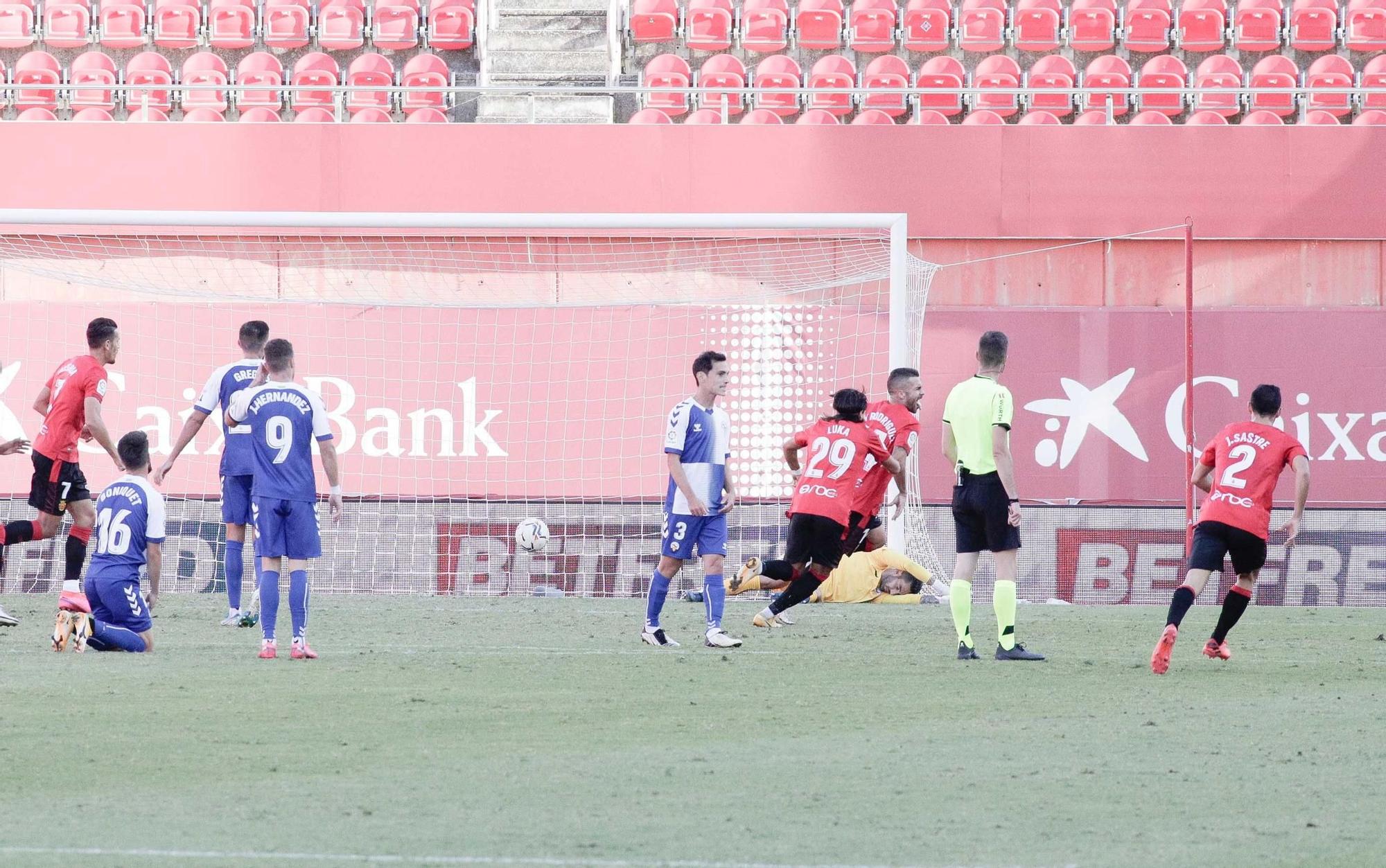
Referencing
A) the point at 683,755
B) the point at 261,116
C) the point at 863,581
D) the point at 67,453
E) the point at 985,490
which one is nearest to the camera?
the point at 683,755

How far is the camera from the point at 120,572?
8672 mm

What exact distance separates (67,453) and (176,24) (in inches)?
418

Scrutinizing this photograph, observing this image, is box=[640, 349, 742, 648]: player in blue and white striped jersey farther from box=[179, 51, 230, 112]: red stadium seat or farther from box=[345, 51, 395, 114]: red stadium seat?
box=[179, 51, 230, 112]: red stadium seat

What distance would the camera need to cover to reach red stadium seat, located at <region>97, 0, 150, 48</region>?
1978 centimetres

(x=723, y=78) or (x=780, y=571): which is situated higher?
(x=723, y=78)

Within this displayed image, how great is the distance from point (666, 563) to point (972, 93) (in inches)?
398

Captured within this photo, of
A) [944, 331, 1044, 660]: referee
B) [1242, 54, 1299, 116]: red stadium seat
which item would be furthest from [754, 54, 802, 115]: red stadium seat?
[944, 331, 1044, 660]: referee

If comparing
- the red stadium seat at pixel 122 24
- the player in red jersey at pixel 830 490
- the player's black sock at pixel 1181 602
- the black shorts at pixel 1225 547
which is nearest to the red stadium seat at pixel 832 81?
the red stadium seat at pixel 122 24

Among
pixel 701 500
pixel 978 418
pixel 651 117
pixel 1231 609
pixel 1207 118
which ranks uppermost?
pixel 1207 118

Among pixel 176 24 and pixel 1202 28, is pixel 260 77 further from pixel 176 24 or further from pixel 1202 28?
pixel 1202 28

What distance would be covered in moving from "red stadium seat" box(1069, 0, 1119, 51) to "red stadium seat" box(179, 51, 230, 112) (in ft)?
31.5

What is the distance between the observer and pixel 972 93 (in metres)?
18.2

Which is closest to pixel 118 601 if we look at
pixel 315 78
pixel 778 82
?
pixel 315 78

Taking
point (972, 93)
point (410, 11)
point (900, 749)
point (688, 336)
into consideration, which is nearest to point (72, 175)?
point (410, 11)
